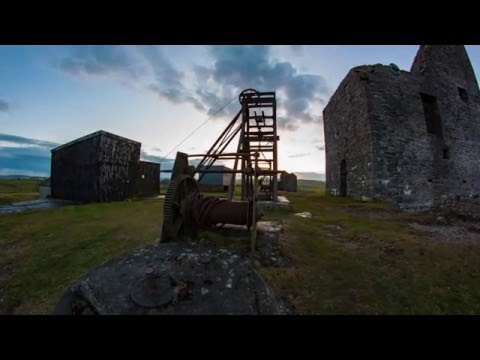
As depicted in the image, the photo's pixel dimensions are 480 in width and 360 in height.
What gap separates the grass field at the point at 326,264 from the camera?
3.74 metres

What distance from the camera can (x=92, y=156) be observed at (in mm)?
16797

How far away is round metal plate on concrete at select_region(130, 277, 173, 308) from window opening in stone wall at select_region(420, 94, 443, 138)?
18.7 metres

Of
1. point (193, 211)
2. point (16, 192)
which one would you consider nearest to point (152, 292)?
point (193, 211)

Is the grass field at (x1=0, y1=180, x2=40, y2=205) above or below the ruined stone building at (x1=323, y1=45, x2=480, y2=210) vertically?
below

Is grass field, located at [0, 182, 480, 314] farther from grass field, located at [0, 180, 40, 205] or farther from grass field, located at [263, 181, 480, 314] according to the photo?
grass field, located at [0, 180, 40, 205]

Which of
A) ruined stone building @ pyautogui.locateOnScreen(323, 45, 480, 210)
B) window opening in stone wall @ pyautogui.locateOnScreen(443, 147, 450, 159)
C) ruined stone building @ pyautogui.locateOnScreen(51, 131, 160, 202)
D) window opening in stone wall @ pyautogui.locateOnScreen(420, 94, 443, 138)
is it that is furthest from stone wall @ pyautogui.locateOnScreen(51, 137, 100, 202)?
window opening in stone wall @ pyautogui.locateOnScreen(443, 147, 450, 159)

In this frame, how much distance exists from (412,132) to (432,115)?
3948 mm

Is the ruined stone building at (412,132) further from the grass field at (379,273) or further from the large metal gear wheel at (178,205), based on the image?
the large metal gear wheel at (178,205)

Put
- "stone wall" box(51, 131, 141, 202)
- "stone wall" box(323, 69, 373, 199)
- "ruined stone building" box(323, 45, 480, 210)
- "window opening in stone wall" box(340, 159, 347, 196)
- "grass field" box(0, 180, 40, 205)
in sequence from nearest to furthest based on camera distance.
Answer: "ruined stone building" box(323, 45, 480, 210) < "stone wall" box(323, 69, 373, 199) < "stone wall" box(51, 131, 141, 202) < "window opening in stone wall" box(340, 159, 347, 196) < "grass field" box(0, 180, 40, 205)

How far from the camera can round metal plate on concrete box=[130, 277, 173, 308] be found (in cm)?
331

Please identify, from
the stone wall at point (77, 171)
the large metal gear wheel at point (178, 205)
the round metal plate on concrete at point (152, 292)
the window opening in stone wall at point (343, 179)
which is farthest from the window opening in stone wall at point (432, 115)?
the stone wall at point (77, 171)

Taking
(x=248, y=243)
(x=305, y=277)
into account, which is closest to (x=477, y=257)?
(x=305, y=277)
